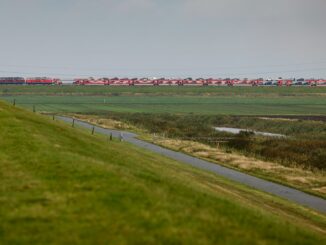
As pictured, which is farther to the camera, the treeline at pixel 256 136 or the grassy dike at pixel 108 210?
the treeline at pixel 256 136

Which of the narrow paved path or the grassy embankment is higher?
the grassy embankment

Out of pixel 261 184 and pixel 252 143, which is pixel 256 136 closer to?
pixel 252 143

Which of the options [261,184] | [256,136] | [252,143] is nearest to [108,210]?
[261,184]

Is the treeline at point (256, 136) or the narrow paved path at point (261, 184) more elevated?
the treeline at point (256, 136)

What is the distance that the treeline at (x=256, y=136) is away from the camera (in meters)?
63.1

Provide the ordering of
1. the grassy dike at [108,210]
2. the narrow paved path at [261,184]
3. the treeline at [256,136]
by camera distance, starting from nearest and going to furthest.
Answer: the grassy dike at [108,210] < the narrow paved path at [261,184] < the treeline at [256,136]

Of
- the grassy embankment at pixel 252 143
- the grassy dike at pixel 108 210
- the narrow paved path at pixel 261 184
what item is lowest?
the narrow paved path at pixel 261 184

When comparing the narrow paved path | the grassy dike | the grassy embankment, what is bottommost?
the narrow paved path

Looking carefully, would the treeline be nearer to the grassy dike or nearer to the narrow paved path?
the narrow paved path

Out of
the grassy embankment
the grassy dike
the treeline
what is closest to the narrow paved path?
the grassy embankment

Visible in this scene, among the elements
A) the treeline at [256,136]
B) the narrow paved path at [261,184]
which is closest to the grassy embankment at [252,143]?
the treeline at [256,136]

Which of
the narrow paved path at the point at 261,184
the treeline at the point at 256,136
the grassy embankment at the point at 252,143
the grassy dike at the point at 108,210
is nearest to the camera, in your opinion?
the grassy dike at the point at 108,210

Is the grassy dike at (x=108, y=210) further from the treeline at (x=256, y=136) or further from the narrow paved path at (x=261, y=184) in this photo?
the treeline at (x=256, y=136)

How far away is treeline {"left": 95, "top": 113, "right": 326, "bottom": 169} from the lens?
2483 inches
